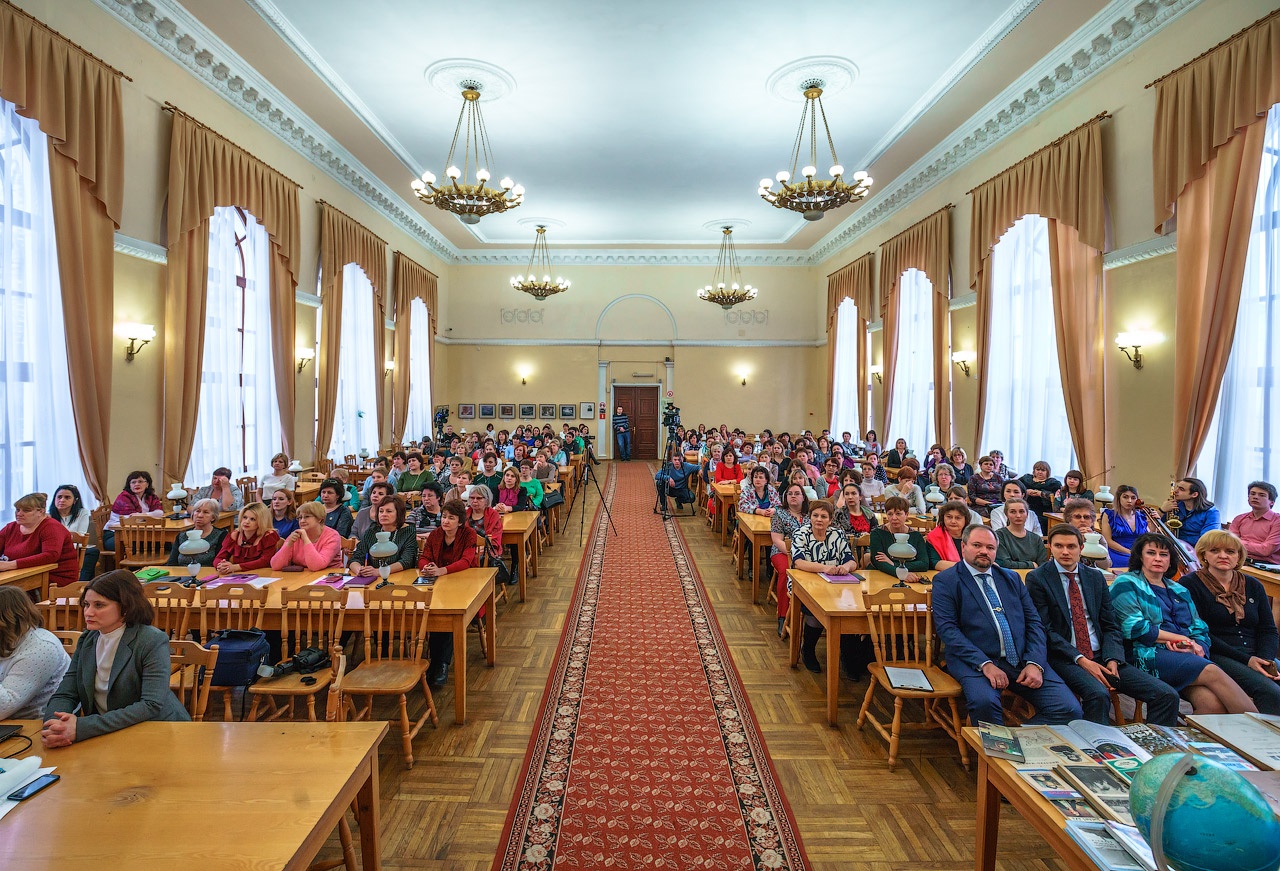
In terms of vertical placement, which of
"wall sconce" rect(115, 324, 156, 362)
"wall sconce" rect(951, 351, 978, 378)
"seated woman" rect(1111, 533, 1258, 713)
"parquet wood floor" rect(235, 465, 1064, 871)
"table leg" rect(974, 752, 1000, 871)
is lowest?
"parquet wood floor" rect(235, 465, 1064, 871)

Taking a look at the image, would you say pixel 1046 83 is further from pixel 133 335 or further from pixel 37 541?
pixel 37 541

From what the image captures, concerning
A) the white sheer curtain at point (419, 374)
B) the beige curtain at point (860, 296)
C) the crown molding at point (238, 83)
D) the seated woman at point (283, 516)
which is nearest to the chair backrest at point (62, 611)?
the seated woman at point (283, 516)

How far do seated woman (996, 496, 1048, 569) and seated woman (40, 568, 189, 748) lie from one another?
5.28 m

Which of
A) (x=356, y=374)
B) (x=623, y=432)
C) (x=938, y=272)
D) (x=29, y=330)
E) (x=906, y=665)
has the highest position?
(x=938, y=272)

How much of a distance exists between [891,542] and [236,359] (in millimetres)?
8836

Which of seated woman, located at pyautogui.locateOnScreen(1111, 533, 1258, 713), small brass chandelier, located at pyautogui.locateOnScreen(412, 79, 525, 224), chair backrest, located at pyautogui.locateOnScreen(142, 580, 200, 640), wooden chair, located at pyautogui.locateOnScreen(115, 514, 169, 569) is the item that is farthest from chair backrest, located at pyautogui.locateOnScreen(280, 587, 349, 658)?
small brass chandelier, located at pyautogui.locateOnScreen(412, 79, 525, 224)

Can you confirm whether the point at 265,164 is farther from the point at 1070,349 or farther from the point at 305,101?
the point at 1070,349

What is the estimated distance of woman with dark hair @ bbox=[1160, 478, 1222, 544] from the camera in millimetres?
5719

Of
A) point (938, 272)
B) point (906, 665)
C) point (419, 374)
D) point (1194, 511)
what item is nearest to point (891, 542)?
point (906, 665)

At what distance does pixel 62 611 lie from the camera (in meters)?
3.44

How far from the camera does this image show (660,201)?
555 inches

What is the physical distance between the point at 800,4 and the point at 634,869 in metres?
7.82

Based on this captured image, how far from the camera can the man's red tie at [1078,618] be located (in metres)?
3.62

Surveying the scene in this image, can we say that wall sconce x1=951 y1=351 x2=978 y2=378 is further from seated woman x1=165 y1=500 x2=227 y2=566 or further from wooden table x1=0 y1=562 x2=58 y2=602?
wooden table x1=0 y1=562 x2=58 y2=602
